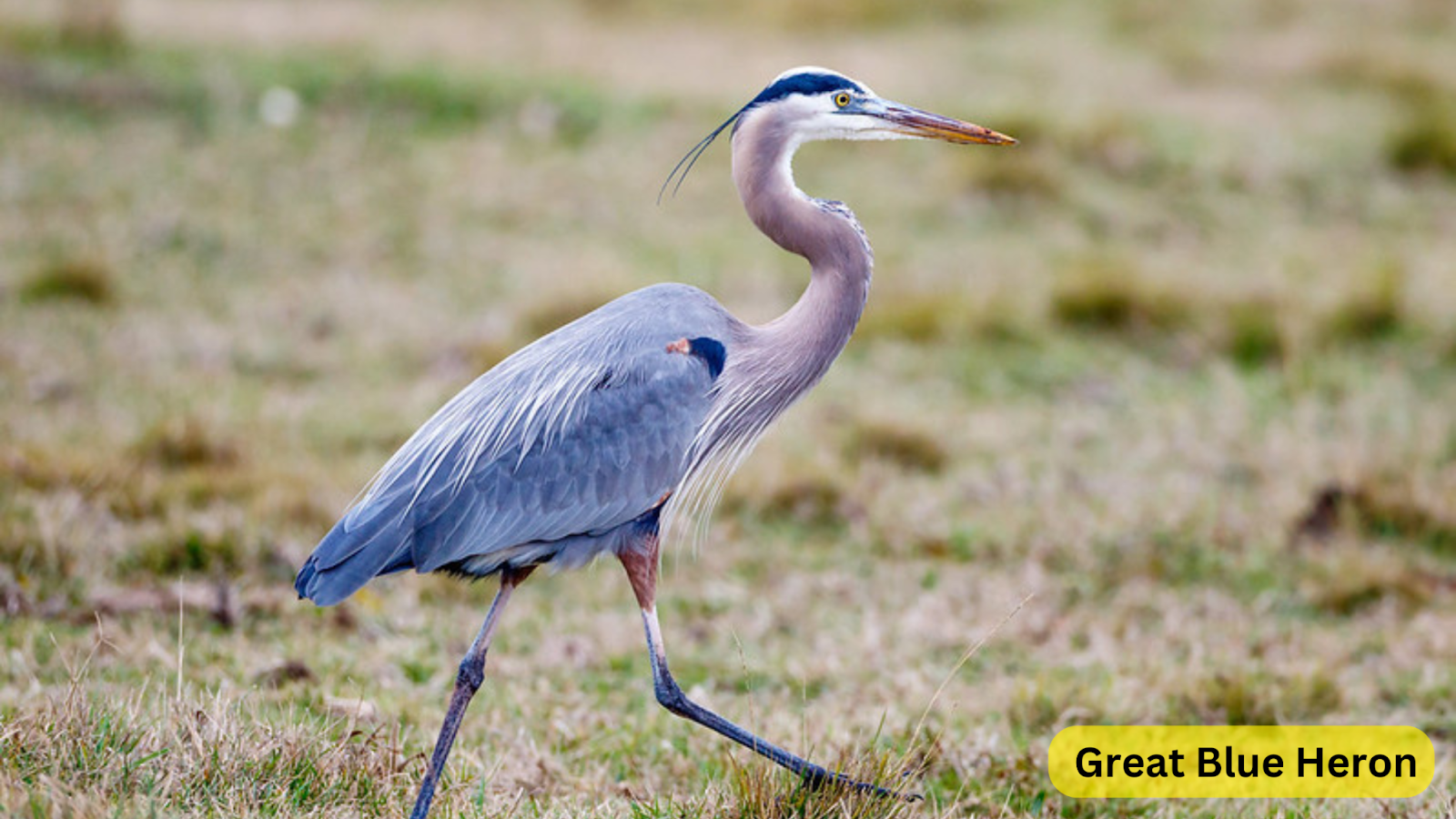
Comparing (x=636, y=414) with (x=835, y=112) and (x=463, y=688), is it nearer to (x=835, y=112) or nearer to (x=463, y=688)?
(x=463, y=688)

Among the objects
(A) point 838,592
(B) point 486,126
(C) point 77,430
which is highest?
(B) point 486,126

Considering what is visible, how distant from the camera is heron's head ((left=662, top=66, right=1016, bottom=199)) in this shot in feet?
14.1

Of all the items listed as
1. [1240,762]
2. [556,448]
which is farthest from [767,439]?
[556,448]

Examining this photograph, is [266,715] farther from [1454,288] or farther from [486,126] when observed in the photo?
[486,126]

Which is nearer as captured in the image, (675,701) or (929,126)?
(675,701)

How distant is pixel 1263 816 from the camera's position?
4.25 meters

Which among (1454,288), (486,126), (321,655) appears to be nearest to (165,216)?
(486,126)

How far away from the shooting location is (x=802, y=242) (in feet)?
14.2

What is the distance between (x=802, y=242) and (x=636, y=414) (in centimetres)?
64

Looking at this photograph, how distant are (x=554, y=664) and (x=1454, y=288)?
718cm

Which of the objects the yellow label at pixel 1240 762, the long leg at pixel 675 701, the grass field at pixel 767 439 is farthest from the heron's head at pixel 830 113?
the yellow label at pixel 1240 762

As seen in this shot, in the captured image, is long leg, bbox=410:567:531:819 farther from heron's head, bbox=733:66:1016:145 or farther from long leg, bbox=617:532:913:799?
heron's head, bbox=733:66:1016:145

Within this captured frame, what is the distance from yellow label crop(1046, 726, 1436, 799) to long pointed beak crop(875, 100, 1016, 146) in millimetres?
1766

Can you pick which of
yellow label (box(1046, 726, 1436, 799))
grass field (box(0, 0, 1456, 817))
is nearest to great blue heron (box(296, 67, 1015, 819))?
grass field (box(0, 0, 1456, 817))
